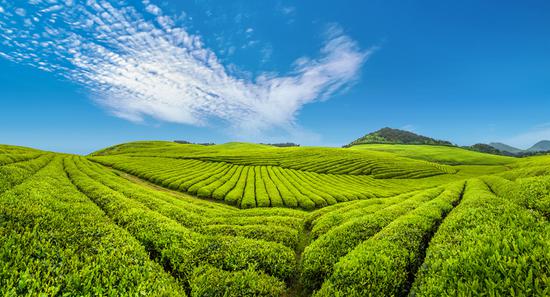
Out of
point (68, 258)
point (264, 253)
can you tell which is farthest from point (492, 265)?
point (68, 258)

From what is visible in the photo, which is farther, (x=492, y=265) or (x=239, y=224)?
(x=239, y=224)

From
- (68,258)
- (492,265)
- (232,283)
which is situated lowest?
(232,283)

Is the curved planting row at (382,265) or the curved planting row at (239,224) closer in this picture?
the curved planting row at (382,265)

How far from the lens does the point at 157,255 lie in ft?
40.2

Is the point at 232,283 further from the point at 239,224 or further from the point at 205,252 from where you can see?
the point at 239,224

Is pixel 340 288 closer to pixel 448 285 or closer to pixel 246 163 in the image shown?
pixel 448 285

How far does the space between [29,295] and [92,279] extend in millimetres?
2138

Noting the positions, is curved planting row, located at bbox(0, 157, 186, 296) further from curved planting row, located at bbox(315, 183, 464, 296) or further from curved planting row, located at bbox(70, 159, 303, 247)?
curved planting row, located at bbox(315, 183, 464, 296)

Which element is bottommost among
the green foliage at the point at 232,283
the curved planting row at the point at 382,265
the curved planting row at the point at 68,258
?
the green foliage at the point at 232,283

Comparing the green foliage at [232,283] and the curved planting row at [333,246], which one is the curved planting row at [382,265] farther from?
the green foliage at [232,283]

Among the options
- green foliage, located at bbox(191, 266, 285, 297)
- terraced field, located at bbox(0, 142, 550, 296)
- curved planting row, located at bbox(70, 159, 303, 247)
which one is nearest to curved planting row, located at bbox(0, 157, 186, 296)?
terraced field, located at bbox(0, 142, 550, 296)

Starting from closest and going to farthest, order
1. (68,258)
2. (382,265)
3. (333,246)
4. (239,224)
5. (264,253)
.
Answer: (68,258) < (382,265) < (264,253) < (333,246) < (239,224)

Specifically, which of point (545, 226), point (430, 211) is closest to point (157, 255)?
point (545, 226)

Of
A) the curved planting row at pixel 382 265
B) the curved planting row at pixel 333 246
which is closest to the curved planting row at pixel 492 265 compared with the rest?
the curved planting row at pixel 382 265
